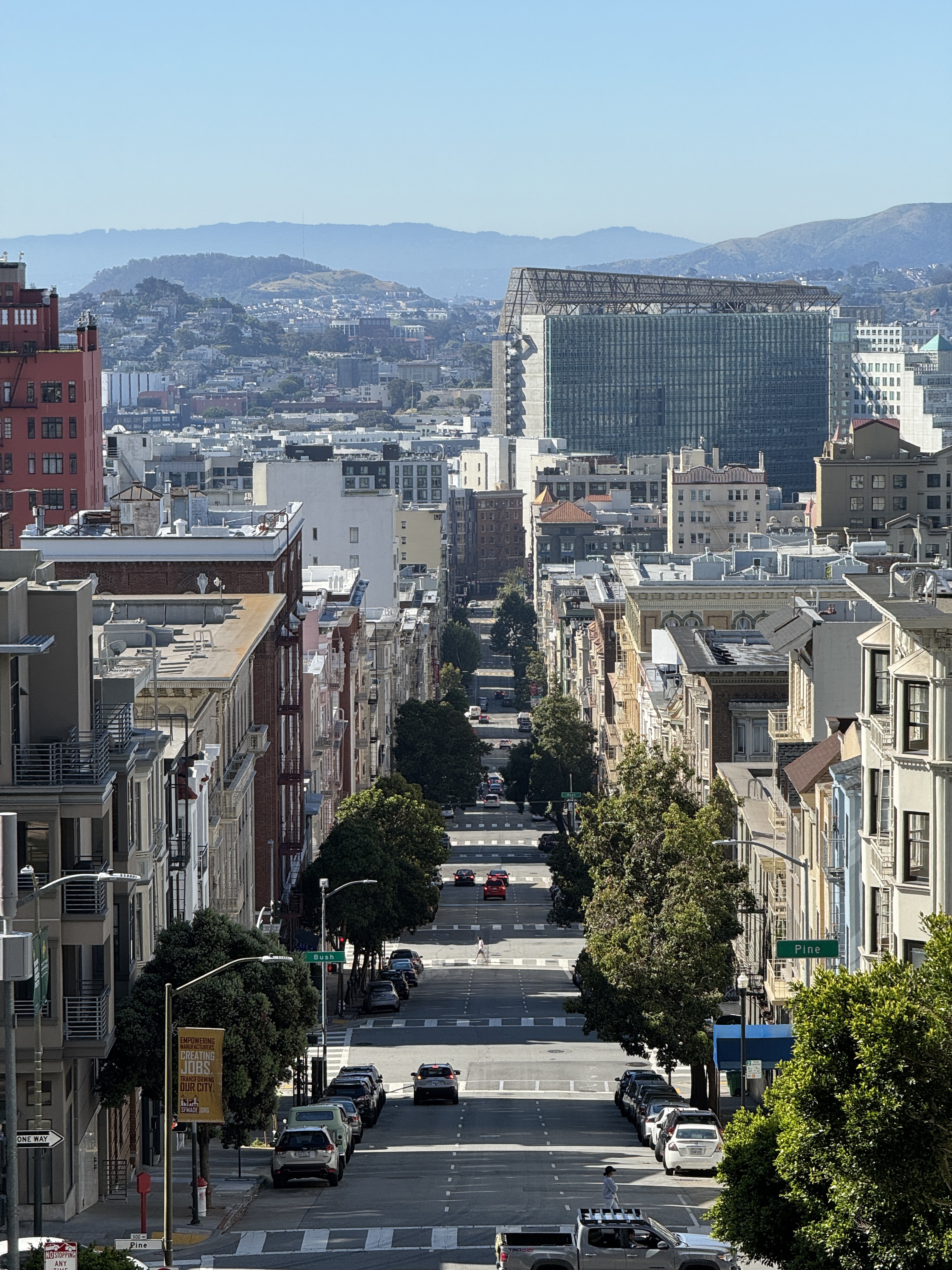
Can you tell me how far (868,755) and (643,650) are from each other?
92839mm

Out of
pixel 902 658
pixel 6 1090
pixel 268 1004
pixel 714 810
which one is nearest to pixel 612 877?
pixel 714 810

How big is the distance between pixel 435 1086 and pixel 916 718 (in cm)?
3226

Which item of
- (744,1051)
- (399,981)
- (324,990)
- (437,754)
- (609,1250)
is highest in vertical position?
(609,1250)

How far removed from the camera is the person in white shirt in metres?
56.1

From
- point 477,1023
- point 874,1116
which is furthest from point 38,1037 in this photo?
point 477,1023

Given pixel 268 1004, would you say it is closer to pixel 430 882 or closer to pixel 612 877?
pixel 612 877

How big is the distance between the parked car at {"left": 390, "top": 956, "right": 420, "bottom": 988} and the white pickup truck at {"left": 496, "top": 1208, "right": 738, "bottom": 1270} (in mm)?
73440

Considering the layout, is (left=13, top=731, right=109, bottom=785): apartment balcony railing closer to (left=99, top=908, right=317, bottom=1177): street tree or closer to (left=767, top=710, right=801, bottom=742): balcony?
(left=99, top=908, right=317, bottom=1177): street tree

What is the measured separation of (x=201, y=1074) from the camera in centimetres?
5219

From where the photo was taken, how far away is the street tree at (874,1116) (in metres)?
36.4

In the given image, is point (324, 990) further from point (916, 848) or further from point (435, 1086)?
point (916, 848)

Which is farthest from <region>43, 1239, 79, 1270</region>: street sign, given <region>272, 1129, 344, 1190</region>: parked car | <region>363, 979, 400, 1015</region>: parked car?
<region>363, 979, 400, 1015</region>: parked car

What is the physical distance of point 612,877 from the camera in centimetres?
8219

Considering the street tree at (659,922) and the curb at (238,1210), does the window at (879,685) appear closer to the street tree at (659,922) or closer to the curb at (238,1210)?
the curb at (238,1210)
